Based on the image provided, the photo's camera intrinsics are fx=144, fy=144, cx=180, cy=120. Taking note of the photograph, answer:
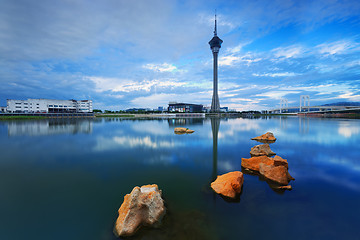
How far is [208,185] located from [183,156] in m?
5.50

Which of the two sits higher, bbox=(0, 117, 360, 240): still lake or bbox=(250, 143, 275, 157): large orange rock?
bbox=(250, 143, 275, 157): large orange rock

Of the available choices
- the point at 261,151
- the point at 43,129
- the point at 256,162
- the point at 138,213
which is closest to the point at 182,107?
the point at 43,129

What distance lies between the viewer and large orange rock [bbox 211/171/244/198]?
6.42 metres

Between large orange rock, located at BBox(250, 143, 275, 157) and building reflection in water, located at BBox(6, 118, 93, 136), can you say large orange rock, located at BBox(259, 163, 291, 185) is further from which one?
building reflection in water, located at BBox(6, 118, 93, 136)

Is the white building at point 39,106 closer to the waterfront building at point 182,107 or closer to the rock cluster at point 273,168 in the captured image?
the waterfront building at point 182,107

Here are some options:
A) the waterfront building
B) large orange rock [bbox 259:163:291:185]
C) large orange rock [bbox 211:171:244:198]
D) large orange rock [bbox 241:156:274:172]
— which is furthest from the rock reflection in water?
the waterfront building

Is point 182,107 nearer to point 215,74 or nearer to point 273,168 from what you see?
point 215,74

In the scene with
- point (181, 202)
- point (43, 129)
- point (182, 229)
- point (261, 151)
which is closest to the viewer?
point (182, 229)

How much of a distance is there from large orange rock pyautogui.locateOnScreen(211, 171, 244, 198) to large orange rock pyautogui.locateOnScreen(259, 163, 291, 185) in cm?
226

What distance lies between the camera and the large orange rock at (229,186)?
6.42 metres

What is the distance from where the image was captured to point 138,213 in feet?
15.7

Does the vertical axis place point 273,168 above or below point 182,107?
below

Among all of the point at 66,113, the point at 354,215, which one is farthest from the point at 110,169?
the point at 66,113

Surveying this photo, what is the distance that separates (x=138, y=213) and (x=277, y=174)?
7243 millimetres
